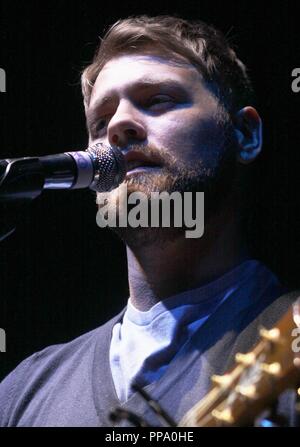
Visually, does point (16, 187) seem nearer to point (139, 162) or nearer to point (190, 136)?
point (139, 162)

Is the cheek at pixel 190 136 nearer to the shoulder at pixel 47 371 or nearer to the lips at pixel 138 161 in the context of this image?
the lips at pixel 138 161

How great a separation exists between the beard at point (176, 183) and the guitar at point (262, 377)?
0.74m

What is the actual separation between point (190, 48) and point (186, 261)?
25.6 inches

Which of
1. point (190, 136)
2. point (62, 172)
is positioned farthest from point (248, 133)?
point (62, 172)

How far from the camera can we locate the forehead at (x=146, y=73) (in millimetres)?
1670

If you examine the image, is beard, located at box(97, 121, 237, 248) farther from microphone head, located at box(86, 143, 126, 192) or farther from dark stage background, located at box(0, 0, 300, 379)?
dark stage background, located at box(0, 0, 300, 379)

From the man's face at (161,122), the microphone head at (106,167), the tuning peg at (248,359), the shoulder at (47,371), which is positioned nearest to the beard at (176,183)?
the man's face at (161,122)

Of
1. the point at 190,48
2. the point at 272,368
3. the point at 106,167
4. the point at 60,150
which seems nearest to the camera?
the point at 272,368

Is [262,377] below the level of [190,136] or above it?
below

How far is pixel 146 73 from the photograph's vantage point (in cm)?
168

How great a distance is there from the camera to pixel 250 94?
1935 millimetres

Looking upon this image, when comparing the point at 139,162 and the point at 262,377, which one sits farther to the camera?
the point at 139,162
